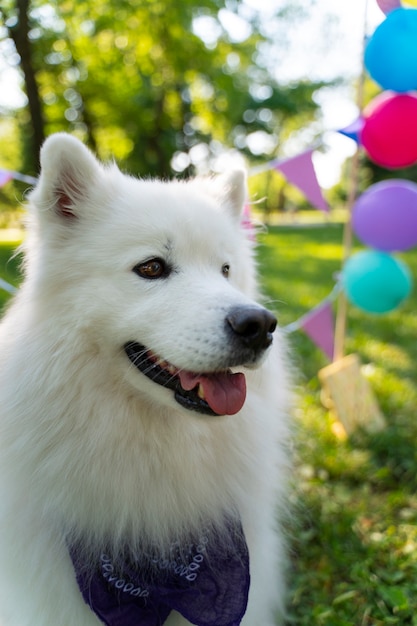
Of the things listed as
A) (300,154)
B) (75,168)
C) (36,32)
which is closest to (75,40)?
(36,32)

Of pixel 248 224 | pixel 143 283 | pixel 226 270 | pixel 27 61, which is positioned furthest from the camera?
pixel 27 61

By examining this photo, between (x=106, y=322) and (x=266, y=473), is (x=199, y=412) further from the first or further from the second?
(x=266, y=473)

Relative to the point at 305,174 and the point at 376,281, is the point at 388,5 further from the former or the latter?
the point at 376,281

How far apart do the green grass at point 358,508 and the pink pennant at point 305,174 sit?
1.09 meters

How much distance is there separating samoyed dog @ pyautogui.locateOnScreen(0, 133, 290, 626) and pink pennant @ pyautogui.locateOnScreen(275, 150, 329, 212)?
173 cm

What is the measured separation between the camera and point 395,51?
10.0ft

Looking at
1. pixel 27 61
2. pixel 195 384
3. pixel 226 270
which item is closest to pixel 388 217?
pixel 226 270

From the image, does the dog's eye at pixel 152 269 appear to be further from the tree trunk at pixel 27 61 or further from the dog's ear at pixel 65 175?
the tree trunk at pixel 27 61

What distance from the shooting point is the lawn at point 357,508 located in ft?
8.16

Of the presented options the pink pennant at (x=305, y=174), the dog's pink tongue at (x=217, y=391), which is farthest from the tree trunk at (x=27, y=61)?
the dog's pink tongue at (x=217, y=391)

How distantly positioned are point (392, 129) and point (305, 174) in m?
0.65

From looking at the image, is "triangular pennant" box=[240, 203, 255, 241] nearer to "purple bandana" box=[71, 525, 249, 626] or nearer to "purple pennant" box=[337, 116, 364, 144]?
"purple pennant" box=[337, 116, 364, 144]

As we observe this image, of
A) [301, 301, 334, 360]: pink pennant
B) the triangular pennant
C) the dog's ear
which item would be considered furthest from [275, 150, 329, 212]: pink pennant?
the dog's ear

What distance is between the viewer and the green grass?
2486mm
